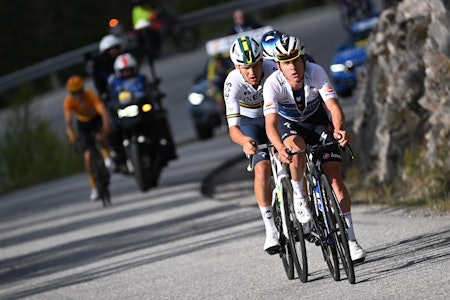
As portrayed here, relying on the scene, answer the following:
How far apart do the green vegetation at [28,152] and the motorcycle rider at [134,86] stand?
7.37 meters

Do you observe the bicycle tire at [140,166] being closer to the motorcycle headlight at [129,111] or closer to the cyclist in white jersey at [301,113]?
the motorcycle headlight at [129,111]

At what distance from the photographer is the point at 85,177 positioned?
84.2 ft

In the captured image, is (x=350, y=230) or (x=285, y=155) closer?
(x=285, y=155)

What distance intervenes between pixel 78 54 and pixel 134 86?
13.5 m

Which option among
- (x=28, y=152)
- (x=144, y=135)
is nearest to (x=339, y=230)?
(x=144, y=135)

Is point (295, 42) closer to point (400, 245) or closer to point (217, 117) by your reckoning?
point (400, 245)

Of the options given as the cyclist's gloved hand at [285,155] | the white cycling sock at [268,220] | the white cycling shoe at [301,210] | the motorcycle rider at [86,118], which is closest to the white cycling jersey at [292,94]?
the cyclist's gloved hand at [285,155]

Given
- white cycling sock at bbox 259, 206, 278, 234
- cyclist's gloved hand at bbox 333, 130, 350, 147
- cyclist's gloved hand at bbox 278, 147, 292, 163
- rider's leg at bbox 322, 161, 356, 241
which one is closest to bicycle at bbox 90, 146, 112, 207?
white cycling sock at bbox 259, 206, 278, 234

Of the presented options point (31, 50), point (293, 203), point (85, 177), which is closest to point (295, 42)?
point (293, 203)

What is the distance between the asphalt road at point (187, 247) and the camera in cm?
1046

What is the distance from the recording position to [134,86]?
66.5 ft

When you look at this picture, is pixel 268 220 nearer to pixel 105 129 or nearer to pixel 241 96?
pixel 241 96

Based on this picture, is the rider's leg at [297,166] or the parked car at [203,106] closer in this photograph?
the rider's leg at [297,166]

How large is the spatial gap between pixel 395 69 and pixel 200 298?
19.2 feet
